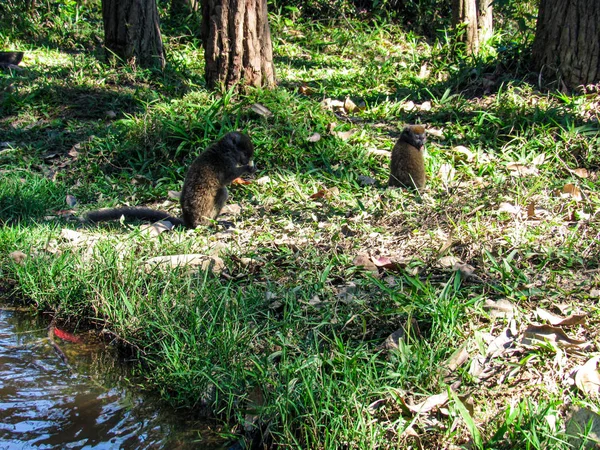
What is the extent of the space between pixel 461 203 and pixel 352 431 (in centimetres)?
292

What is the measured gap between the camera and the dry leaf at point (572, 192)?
5359mm

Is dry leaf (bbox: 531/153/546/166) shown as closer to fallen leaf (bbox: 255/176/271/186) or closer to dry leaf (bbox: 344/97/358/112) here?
dry leaf (bbox: 344/97/358/112)

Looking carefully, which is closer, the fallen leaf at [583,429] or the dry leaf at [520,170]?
the fallen leaf at [583,429]

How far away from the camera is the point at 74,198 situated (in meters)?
6.66

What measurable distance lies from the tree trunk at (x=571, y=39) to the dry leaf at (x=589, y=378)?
4584 mm

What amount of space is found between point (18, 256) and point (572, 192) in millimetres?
4549

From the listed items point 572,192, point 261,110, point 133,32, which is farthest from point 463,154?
point 133,32

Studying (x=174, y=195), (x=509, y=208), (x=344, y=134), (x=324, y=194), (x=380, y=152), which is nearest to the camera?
(x=509, y=208)

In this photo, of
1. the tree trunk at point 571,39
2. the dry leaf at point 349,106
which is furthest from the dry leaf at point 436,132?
the tree trunk at point 571,39

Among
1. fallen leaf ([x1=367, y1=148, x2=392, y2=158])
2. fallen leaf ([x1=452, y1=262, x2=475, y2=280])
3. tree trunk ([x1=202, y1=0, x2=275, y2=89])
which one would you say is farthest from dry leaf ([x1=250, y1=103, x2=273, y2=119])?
fallen leaf ([x1=452, y1=262, x2=475, y2=280])

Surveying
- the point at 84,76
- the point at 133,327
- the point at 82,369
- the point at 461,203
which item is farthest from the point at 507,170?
the point at 84,76

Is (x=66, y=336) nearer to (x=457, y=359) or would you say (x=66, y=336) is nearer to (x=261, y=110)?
(x=457, y=359)

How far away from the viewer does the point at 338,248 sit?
5.01 m

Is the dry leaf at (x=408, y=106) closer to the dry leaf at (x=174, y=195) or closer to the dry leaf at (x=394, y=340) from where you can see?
the dry leaf at (x=174, y=195)
